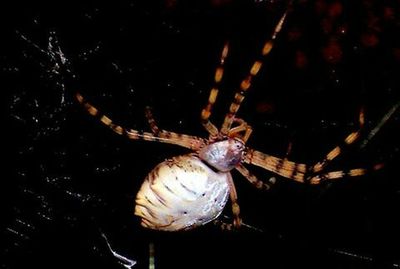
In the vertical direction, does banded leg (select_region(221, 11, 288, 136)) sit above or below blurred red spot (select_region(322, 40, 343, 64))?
below

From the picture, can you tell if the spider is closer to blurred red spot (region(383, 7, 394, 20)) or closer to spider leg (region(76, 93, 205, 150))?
spider leg (region(76, 93, 205, 150))

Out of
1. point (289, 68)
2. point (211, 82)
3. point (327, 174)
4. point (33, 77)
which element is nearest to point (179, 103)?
point (211, 82)

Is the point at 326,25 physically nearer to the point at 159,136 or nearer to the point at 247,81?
the point at 247,81

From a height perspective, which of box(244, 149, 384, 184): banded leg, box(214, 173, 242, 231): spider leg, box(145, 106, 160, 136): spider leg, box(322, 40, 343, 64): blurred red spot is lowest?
box(214, 173, 242, 231): spider leg

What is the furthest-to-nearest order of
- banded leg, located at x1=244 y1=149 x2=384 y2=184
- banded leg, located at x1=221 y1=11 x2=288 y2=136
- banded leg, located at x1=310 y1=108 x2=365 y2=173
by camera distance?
1. banded leg, located at x1=244 y1=149 x2=384 y2=184
2. banded leg, located at x1=310 y1=108 x2=365 y2=173
3. banded leg, located at x1=221 y1=11 x2=288 y2=136

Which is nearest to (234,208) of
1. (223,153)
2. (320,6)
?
(223,153)

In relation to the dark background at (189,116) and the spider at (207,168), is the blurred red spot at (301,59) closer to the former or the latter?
the dark background at (189,116)

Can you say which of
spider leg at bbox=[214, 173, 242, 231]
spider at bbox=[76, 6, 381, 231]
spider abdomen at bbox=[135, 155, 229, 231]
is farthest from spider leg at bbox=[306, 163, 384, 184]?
spider abdomen at bbox=[135, 155, 229, 231]
